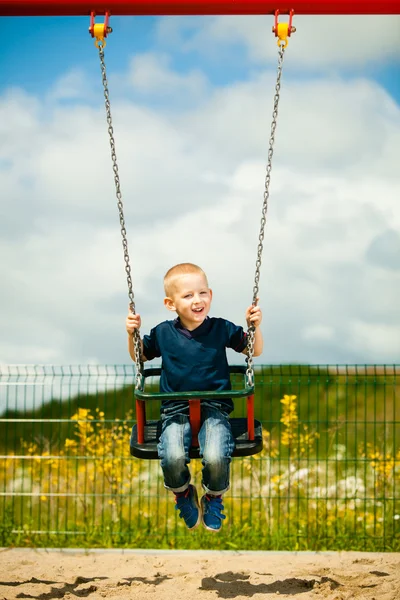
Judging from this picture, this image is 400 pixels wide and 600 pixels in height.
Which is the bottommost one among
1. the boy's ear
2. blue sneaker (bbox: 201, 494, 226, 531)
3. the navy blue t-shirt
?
blue sneaker (bbox: 201, 494, 226, 531)

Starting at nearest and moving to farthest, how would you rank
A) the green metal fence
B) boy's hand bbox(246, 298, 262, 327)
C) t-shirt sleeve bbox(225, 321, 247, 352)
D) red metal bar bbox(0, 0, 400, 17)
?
1. boy's hand bbox(246, 298, 262, 327)
2. t-shirt sleeve bbox(225, 321, 247, 352)
3. red metal bar bbox(0, 0, 400, 17)
4. the green metal fence

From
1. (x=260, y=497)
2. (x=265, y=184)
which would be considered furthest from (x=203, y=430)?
(x=260, y=497)

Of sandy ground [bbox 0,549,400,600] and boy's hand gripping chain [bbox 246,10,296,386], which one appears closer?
boy's hand gripping chain [bbox 246,10,296,386]

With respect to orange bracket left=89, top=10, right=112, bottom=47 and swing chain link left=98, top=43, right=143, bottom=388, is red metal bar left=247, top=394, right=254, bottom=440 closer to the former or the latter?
swing chain link left=98, top=43, right=143, bottom=388

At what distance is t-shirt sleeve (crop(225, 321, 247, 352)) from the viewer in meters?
4.45

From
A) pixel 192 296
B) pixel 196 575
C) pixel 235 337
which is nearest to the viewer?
pixel 192 296

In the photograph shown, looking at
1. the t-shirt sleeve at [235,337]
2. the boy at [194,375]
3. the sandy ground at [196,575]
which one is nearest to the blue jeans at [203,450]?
the boy at [194,375]

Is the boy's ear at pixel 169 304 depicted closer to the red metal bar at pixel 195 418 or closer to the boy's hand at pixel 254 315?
the boy's hand at pixel 254 315

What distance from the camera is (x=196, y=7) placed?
16.5 ft

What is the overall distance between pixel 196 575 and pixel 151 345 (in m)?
2.50

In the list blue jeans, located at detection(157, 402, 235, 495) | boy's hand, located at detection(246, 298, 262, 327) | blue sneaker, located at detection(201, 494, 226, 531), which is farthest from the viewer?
blue sneaker, located at detection(201, 494, 226, 531)

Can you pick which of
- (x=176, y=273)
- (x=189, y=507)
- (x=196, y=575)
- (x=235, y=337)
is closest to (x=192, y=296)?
(x=176, y=273)

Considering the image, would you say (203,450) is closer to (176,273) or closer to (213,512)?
(213,512)

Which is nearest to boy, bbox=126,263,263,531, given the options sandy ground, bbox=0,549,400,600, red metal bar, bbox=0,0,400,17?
sandy ground, bbox=0,549,400,600
